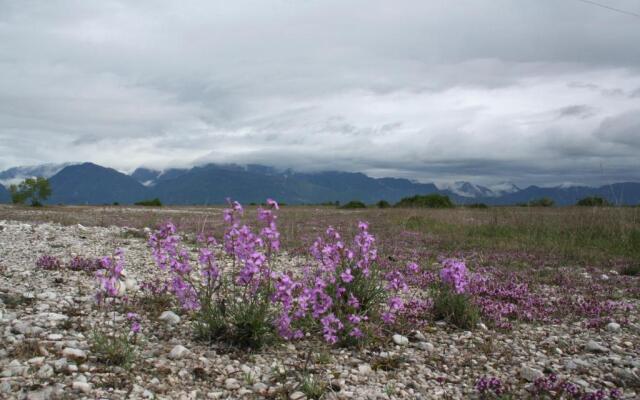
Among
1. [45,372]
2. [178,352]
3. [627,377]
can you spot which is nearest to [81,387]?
[45,372]

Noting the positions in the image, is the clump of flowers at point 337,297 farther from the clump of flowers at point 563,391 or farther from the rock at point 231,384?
the clump of flowers at point 563,391

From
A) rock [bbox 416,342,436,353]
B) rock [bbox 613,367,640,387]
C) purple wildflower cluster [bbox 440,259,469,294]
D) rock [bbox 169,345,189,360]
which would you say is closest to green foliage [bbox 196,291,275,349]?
rock [bbox 169,345,189,360]

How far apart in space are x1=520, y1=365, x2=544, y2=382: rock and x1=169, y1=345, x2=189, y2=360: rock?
4.20 metres

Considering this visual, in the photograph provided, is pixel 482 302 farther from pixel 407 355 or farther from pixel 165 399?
pixel 165 399

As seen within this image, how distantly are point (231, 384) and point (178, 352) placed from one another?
101 centimetres

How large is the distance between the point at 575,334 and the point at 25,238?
1650 cm

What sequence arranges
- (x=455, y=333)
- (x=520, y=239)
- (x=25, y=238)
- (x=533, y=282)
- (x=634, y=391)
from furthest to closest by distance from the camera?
(x=520, y=239)
(x=25, y=238)
(x=533, y=282)
(x=455, y=333)
(x=634, y=391)

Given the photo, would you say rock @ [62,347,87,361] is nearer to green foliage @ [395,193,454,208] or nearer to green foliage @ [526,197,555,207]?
green foliage @ [395,193,454,208]

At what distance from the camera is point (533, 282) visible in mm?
11164

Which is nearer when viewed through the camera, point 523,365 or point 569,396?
point 569,396

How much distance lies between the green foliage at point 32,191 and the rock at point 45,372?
62080 millimetres

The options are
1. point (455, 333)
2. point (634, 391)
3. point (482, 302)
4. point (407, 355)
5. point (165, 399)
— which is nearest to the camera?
point (165, 399)

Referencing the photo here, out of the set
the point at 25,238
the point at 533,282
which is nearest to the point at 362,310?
the point at 533,282

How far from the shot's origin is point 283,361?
575cm
